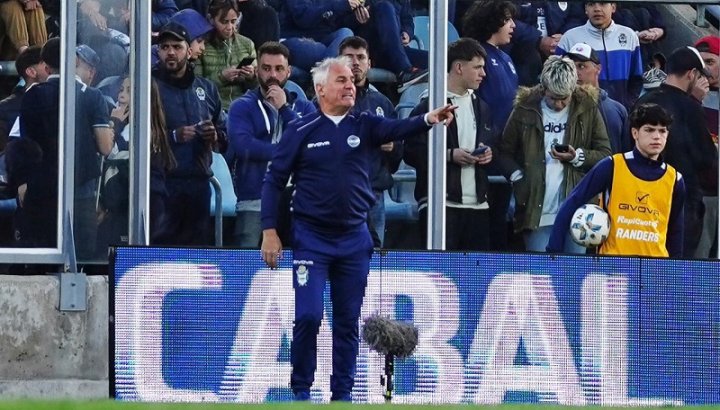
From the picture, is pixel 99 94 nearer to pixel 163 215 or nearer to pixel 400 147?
pixel 163 215

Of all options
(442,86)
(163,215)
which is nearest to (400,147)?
(442,86)

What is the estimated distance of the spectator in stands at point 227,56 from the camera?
1343 centimetres

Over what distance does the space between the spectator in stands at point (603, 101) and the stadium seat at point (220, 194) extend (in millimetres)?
2849

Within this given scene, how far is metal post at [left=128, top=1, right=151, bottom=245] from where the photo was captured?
13.2 meters

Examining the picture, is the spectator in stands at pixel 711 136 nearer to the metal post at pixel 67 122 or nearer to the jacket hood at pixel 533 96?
the jacket hood at pixel 533 96

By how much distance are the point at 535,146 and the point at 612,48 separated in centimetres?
105

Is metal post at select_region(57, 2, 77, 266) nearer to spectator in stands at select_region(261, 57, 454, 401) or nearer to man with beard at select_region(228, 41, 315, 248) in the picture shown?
man with beard at select_region(228, 41, 315, 248)

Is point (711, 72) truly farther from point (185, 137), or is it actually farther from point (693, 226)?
point (185, 137)

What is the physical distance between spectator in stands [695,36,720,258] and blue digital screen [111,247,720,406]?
2.11 meters

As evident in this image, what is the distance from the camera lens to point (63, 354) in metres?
13.0

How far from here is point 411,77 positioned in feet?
44.9

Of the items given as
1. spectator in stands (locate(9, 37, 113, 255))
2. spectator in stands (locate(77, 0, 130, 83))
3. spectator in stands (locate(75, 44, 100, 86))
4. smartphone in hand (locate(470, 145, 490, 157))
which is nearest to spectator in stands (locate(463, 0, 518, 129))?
smartphone in hand (locate(470, 145, 490, 157))

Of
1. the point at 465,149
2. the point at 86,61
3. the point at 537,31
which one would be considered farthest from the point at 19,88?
the point at 537,31

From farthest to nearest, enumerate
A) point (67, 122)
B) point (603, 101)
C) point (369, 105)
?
point (603, 101) → point (369, 105) → point (67, 122)
